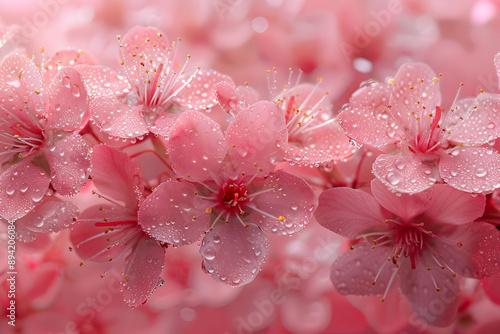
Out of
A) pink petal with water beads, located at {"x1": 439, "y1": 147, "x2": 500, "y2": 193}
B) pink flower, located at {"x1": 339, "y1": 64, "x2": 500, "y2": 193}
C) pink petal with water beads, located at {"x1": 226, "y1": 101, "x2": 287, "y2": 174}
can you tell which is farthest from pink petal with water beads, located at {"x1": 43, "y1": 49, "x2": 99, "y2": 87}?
pink petal with water beads, located at {"x1": 439, "y1": 147, "x2": 500, "y2": 193}

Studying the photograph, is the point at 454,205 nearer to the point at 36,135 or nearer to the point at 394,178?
the point at 394,178

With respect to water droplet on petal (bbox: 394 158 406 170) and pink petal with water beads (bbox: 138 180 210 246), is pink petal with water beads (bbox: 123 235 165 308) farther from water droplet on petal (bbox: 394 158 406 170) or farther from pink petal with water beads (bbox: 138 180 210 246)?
water droplet on petal (bbox: 394 158 406 170)

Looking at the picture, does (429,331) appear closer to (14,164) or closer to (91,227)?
(91,227)

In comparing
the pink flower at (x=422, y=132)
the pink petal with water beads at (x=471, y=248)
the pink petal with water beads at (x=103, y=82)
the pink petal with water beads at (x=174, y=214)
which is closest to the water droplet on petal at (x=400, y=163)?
the pink flower at (x=422, y=132)

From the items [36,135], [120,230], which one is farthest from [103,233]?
[36,135]

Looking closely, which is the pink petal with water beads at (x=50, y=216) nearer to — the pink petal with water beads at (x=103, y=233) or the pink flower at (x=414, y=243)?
the pink petal with water beads at (x=103, y=233)

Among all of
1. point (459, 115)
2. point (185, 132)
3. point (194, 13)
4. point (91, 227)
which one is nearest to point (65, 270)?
point (91, 227)

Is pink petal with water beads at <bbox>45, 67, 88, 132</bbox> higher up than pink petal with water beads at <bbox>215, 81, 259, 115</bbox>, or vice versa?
pink petal with water beads at <bbox>215, 81, 259, 115</bbox>
